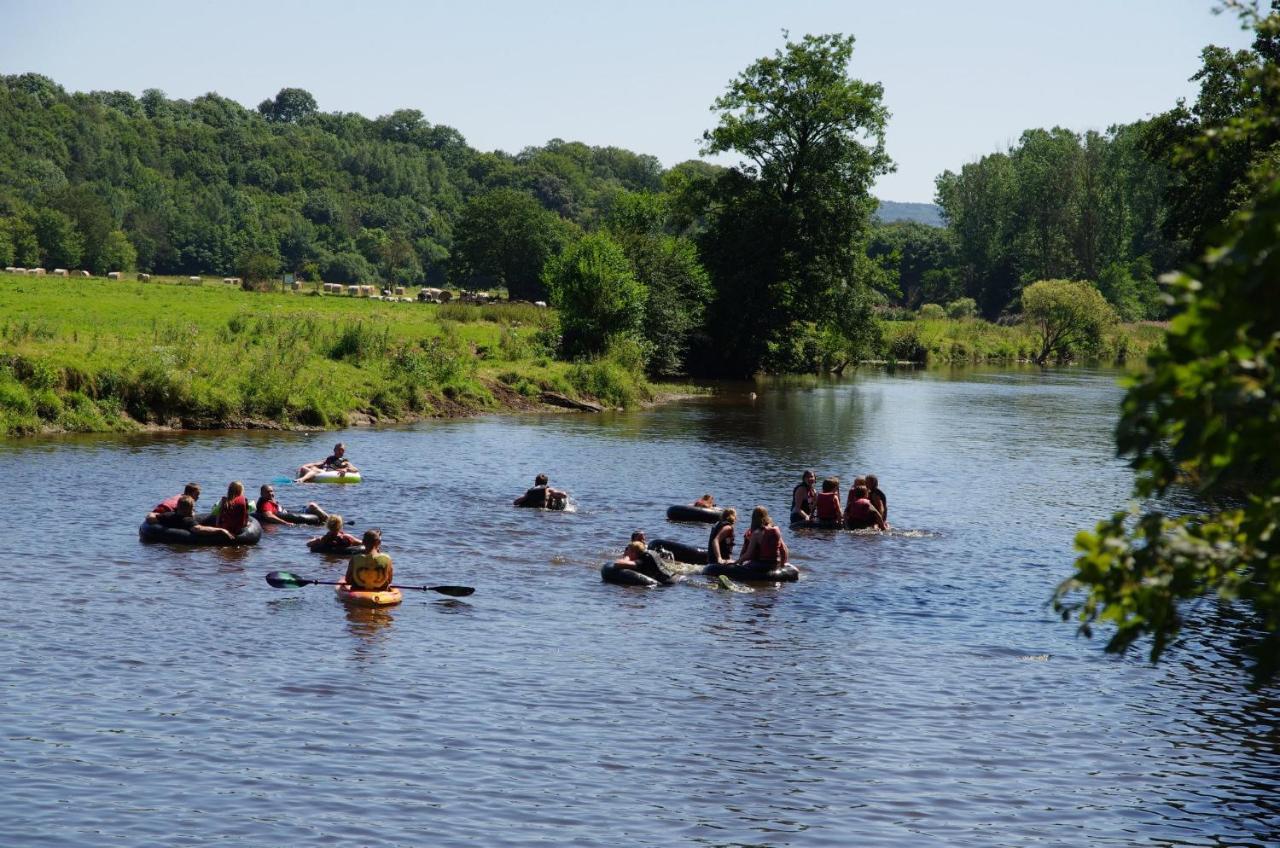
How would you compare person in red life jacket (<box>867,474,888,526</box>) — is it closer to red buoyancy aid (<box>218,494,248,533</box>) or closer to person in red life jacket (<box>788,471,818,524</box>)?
person in red life jacket (<box>788,471,818,524</box>)

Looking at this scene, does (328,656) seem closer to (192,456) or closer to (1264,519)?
(1264,519)

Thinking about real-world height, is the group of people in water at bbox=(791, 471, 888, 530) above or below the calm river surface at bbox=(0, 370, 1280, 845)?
above

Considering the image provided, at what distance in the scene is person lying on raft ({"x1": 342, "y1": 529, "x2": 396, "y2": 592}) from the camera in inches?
946

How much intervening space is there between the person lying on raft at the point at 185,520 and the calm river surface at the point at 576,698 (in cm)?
88

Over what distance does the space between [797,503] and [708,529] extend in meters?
2.32

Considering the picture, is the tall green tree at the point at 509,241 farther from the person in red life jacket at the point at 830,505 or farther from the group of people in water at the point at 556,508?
the person in red life jacket at the point at 830,505

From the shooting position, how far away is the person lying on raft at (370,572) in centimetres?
2403

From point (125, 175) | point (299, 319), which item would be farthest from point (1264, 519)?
point (125, 175)

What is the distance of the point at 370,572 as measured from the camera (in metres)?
24.1

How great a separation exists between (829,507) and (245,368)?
80.2 feet

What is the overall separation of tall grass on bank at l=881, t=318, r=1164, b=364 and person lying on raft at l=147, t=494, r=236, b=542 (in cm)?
8335

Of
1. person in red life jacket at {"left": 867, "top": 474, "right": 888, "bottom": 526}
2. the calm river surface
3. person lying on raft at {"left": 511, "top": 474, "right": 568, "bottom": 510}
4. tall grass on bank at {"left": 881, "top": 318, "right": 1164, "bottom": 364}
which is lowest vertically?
the calm river surface

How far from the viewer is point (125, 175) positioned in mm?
185625

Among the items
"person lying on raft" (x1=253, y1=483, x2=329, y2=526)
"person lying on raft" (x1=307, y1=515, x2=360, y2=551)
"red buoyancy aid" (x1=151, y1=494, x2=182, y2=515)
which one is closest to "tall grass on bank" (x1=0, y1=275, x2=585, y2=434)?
"person lying on raft" (x1=253, y1=483, x2=329, y2=526)
